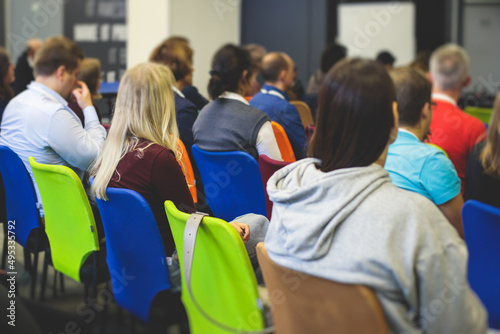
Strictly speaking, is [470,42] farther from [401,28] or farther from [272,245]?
[272,245]

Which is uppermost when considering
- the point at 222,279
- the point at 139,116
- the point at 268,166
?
the point at 139,116

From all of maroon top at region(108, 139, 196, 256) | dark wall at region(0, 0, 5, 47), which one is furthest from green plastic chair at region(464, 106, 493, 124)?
dark wall at region(0, 0, 5, 47)

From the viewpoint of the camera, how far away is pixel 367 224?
1.23 metres

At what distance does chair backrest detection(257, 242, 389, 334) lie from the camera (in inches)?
45.8

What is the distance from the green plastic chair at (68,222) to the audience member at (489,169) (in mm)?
1478

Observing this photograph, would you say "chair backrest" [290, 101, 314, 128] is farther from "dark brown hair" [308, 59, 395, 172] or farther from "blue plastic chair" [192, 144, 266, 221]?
"dark brown hair" [308, 59, 395, 172]

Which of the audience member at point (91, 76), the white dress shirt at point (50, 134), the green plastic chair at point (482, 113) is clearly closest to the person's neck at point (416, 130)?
the white dress shirt at point (50, 134)

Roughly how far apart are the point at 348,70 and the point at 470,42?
8.64 m

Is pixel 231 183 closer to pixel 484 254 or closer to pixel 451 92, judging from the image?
pixel 484 254

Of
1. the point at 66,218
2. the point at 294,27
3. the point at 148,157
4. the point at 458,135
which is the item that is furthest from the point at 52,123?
the point at 294,27

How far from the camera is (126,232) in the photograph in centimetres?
201

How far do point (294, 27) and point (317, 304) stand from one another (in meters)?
7.14

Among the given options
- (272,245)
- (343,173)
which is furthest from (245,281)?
(343,173)

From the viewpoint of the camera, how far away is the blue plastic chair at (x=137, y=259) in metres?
1.94
